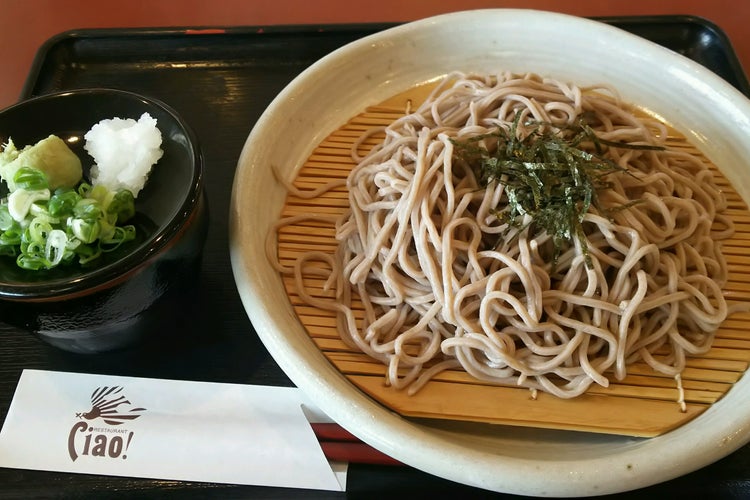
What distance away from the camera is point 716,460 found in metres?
1.21

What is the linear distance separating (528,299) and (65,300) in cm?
102

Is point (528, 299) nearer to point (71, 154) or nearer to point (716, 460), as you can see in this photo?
point (716, 460)

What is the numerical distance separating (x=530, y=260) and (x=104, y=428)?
109cm

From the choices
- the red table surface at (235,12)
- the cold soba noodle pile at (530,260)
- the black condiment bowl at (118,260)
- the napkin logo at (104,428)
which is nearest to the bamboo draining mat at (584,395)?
the cold soba noodle pile at (530,260)

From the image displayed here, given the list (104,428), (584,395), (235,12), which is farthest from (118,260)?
(235,12)

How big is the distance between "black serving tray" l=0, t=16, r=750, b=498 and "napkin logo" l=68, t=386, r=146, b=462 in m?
0.06

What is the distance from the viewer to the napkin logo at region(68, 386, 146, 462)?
53.0 inches

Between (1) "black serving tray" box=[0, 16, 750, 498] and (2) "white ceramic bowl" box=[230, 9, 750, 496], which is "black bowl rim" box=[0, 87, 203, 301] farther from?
(1) "black serving tray" box=[0, 16, 750, 498]

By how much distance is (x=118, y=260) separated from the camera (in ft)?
4.12

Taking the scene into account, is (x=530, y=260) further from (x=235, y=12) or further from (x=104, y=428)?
(x=235, y=12)

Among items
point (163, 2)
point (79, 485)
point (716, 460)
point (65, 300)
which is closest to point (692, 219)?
point (716, 460)

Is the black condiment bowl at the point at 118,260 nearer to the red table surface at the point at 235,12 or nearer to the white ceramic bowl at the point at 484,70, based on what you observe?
the white ceramic bowl at the point at 484,70

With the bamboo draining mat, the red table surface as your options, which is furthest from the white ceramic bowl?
the red table surface

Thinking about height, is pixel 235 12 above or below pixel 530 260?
above
